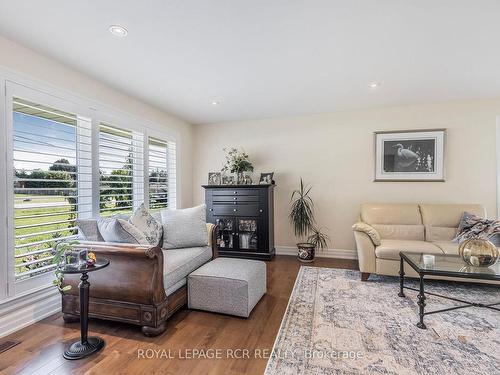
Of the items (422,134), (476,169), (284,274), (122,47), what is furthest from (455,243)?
(122,47)

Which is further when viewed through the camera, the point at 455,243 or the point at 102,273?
the point at 455,243

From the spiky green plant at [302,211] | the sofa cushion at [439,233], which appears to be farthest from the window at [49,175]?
the sofa cushion at [439,233]

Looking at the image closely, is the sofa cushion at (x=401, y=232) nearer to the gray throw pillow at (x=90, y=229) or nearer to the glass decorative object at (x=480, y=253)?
the glass decorative object at (x=480, y=253)

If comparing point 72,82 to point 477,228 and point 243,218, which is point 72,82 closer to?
point 243,218

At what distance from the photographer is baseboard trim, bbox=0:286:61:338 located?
218 cm

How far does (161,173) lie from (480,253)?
4.01 metres

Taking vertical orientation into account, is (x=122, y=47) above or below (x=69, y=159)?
above

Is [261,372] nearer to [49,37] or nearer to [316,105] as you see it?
[49,37]

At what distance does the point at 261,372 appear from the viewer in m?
1.70

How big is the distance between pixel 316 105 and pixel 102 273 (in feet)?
11.4

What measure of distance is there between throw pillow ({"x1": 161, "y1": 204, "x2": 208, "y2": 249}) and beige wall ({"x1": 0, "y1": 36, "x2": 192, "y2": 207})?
1.53 m

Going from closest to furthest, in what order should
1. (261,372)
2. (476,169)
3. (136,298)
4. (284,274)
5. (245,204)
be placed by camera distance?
(261,372), (136,298), (284,274), (476,169), (245,204)

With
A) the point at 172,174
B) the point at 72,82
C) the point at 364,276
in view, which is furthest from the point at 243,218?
the point at 72,82

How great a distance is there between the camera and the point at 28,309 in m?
2.35
